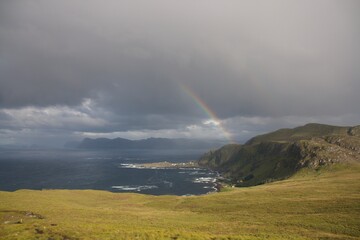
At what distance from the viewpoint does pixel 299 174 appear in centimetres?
17288

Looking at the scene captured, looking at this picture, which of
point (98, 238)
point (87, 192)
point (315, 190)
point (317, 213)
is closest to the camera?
point (98, 238)

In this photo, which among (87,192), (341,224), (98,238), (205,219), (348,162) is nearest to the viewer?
(98,238)

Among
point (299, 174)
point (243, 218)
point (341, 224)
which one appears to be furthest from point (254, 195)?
point (299, 174)

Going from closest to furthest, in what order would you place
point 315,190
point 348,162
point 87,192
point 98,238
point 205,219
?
1. point 98,238
2. point 205,219
3. point 315,190
4. point 87,192
5. point 348,162

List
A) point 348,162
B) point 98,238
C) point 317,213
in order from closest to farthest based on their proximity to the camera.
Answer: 1. point 98,238
2. point 317,213
3. point 348,162

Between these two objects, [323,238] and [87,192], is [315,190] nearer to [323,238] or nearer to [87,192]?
[323,238]

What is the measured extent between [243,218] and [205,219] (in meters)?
9.09

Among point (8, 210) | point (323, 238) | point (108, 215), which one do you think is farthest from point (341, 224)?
point (8, 210)

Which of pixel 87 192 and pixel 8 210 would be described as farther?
pixel 87 192

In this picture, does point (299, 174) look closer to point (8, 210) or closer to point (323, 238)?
point (323, 238)

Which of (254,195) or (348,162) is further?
(348,162)

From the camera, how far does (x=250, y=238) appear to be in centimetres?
4359

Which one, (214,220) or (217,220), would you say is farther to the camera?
(214,220)

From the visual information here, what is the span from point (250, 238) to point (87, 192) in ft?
341
